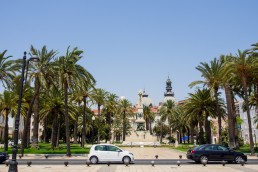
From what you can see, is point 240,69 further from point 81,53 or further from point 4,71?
point 4,71

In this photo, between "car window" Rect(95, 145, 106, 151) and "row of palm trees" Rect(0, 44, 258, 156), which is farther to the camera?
"row of palm trees" Rect(0, 44, 258, 156)

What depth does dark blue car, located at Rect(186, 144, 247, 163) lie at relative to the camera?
2246cm

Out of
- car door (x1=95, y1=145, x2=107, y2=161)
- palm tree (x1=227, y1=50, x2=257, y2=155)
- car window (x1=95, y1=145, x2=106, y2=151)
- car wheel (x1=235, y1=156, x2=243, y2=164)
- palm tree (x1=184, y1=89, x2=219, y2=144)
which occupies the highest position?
palm tree (x1=227, y1=50, x2=257, y2=155)

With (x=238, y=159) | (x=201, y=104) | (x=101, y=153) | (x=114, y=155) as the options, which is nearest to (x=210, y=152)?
(x=238, y=159)

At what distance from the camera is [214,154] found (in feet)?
74.4

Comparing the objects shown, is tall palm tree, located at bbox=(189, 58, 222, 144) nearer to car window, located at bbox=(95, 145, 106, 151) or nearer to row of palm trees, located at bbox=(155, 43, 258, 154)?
row of palm trees, located at bbox=(155, 43, 258, 154)

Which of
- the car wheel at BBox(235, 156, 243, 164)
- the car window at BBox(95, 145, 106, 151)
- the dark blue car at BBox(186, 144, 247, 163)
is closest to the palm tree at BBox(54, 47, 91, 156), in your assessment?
the car window at BBox(95, 145, 106, 151)

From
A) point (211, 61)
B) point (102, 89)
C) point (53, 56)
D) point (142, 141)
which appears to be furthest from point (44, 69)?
point (142, 141)

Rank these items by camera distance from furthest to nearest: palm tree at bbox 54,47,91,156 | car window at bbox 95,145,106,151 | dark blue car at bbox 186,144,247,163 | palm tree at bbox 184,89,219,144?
1. palm tree at bbox 184,89,219,144
2. palm tree at bbox 54,47,91,156
3. dark blue car at bbox 186,144,247,163
4. car window at bbox 95,145,106,151

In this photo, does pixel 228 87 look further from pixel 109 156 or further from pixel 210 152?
pixel 109 156

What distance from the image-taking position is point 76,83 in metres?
33.4

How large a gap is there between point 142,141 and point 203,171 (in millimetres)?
61549

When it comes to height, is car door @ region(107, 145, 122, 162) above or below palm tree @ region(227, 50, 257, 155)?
below

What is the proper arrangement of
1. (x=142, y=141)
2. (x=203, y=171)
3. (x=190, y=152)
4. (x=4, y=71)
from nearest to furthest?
1. (x=203, y=171)
2. (x=190, y=152)
3. (x=4, y=71)
4. (x=142, y=141)
